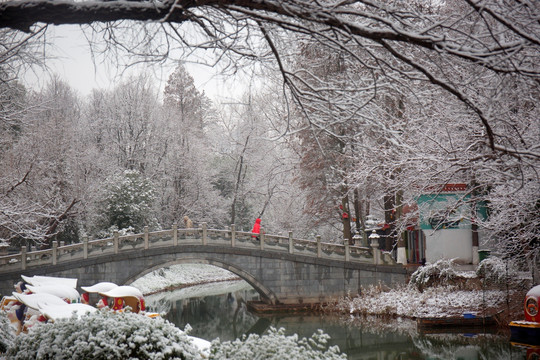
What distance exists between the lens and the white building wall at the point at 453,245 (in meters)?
18.3

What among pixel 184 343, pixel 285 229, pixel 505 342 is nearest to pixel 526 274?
pixel 505 342

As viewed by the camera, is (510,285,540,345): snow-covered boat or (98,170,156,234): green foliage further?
(98,170,156,234): green foliage

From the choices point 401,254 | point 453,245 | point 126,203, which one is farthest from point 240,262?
point 453,245

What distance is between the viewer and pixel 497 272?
15.1 metres

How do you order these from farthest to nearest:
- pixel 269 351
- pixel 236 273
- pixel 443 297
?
pixel 236 273 < pixel 443 297 < pixel 269 351

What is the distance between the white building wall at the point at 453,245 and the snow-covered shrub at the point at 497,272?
2.41 metres

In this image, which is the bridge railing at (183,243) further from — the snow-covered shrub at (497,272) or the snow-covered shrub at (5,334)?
the snow-covered shrub at (5,334)

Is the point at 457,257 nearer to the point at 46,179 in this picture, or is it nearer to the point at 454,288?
the point at 454,288

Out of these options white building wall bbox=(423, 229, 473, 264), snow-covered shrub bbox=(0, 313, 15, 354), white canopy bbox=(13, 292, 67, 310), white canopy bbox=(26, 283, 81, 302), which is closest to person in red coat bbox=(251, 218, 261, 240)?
white building wall bbox=(423, 229, 473, 264)

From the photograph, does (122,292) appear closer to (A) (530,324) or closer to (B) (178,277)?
(A) (530,324)

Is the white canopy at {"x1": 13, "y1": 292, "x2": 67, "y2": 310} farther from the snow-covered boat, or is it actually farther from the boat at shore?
the boat at shore

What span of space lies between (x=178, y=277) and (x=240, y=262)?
946 cm

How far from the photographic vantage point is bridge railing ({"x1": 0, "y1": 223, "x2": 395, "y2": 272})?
2148 cm

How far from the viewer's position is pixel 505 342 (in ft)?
43.3
